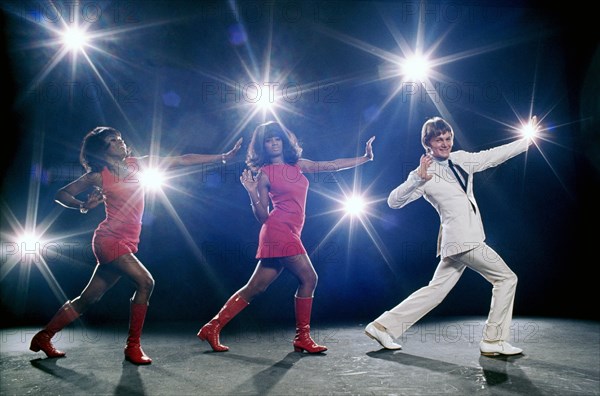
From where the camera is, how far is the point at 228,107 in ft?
18.1

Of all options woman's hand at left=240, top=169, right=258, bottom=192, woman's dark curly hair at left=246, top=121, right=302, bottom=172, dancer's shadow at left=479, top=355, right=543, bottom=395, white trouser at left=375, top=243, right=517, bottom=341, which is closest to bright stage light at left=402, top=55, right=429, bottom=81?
woman's dark curly hair at left=246, top=121, right=302, bottom=172

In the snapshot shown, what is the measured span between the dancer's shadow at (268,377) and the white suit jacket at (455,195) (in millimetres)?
1174

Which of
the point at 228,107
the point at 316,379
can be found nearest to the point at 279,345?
the point at 316,379

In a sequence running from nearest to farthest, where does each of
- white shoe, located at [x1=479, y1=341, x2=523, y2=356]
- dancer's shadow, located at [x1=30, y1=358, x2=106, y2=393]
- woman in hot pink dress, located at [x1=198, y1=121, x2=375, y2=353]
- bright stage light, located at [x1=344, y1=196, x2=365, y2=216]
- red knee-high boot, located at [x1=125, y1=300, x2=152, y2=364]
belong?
dancer's shadow, located at [x1=30, y1=358, x2=106, y2=393]
red knee-high boot, located at [x1=125, y1=300, x2=152, y2=364]
white shoe, located at [x1=479, y1=341, x2=523, y2=356]
woman in hot pink dress, located at [x1=198, y1=121, x2=375, y2=353]
bright stage light, located at [x1=344, y1=196, x2=365, y2=216]

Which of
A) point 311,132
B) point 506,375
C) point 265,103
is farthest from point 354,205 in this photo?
point 506,375

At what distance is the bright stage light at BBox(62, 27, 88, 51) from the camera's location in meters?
5.41

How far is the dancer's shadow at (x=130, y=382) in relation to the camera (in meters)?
2.67

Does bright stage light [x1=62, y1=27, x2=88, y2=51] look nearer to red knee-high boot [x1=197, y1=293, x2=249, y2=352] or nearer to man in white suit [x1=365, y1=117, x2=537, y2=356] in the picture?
red knee-high boot [x1=197, y1=293, x2=249, y2=352]

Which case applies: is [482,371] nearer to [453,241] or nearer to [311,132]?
[453,241]

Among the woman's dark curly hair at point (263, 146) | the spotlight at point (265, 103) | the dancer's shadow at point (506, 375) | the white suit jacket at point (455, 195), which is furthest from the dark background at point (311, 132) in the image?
→ the dancer's shadow at point (506, 375)

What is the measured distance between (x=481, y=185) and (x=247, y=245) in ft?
8.39

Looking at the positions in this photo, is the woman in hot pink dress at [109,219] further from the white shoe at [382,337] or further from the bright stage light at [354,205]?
the bright stage light at [354,205]

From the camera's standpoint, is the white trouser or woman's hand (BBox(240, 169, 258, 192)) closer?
the white trouser

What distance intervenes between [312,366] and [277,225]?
97cm
